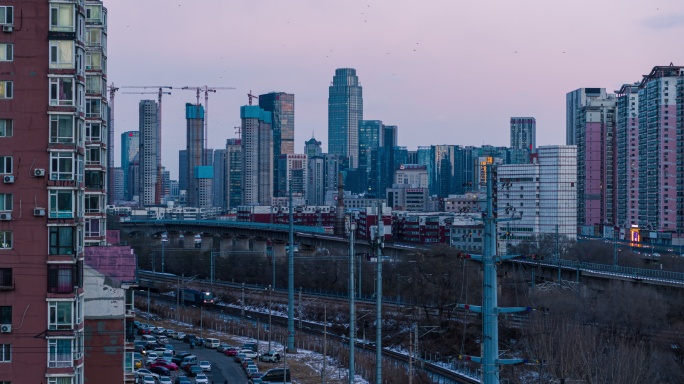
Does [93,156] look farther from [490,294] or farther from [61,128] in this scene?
[490,294]

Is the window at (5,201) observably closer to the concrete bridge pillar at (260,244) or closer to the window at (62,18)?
the window at (62,18)

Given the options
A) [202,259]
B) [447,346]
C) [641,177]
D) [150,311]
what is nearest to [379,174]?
[641,177]

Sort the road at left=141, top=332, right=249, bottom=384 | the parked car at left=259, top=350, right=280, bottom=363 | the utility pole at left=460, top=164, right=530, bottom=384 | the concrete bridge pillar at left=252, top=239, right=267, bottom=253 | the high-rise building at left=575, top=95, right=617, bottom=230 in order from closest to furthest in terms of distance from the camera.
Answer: the utility pole at left=460, top=164, right=530, bottom=384
the road at left=141, top=332, right=249, bottom=384
the parked car at left=259, top=350, right=280, bottom=363
the concrete bridge pillar at left=252, top=239, right=267, bottom=253
the high-rise building at left=575, top=95, right=617, bottom=230

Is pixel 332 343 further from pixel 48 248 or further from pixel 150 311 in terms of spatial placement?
pixel 48 248

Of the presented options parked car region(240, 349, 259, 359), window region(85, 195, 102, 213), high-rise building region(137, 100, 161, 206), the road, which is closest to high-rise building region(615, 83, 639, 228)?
the road

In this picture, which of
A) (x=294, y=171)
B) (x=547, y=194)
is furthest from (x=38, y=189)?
(x=294, y=171)

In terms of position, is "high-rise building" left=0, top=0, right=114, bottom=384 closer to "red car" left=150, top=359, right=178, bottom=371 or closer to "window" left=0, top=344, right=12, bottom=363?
"window" left=0, top=344, right=12, bottom=363
